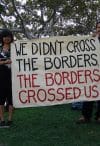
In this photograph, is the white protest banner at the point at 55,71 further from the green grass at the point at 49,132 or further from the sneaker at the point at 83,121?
the sneaker at the point at 83,121

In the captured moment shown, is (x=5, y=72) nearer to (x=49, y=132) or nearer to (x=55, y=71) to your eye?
(x=55, y=71)

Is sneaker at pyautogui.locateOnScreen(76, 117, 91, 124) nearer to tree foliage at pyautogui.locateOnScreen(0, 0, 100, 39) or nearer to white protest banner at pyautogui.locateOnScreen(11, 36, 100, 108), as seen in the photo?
white protest banner at pyautogui.locateOnScreen(11, 36, 100, 108)

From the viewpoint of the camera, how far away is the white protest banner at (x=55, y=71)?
30.7ft

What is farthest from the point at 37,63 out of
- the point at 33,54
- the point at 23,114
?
the point at 23,114

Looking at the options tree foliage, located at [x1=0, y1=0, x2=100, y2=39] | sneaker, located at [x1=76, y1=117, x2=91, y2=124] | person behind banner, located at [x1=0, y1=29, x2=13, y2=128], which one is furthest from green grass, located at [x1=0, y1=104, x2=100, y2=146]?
tree foliage, located at [x1=0, y1=0, x2=100, y2=39]

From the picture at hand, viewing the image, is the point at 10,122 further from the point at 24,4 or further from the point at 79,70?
the point at 24,4

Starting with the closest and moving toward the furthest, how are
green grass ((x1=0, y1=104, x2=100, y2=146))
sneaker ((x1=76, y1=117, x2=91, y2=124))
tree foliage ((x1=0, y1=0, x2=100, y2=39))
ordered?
green grass ((x1=0, y1=104, x2=100, y2=146)) → sneaker ((x1=76, y1=117, x2=91, y2=124)) → tree foliage ((x1=0, y1=0, x2=100, y2=39))

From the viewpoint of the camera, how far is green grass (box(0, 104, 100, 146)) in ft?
26.6

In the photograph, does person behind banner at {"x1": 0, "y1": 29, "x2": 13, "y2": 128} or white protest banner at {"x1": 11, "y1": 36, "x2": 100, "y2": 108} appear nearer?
white protest banner at {"x1": 11, "y1": 36, "x2": 100, "y2": 108}

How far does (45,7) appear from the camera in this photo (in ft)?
105

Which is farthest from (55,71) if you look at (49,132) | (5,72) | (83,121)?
(83,121)

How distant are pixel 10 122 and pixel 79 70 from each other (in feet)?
5.28

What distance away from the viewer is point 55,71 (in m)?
9.42

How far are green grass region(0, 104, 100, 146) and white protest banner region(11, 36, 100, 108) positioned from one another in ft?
1.59
